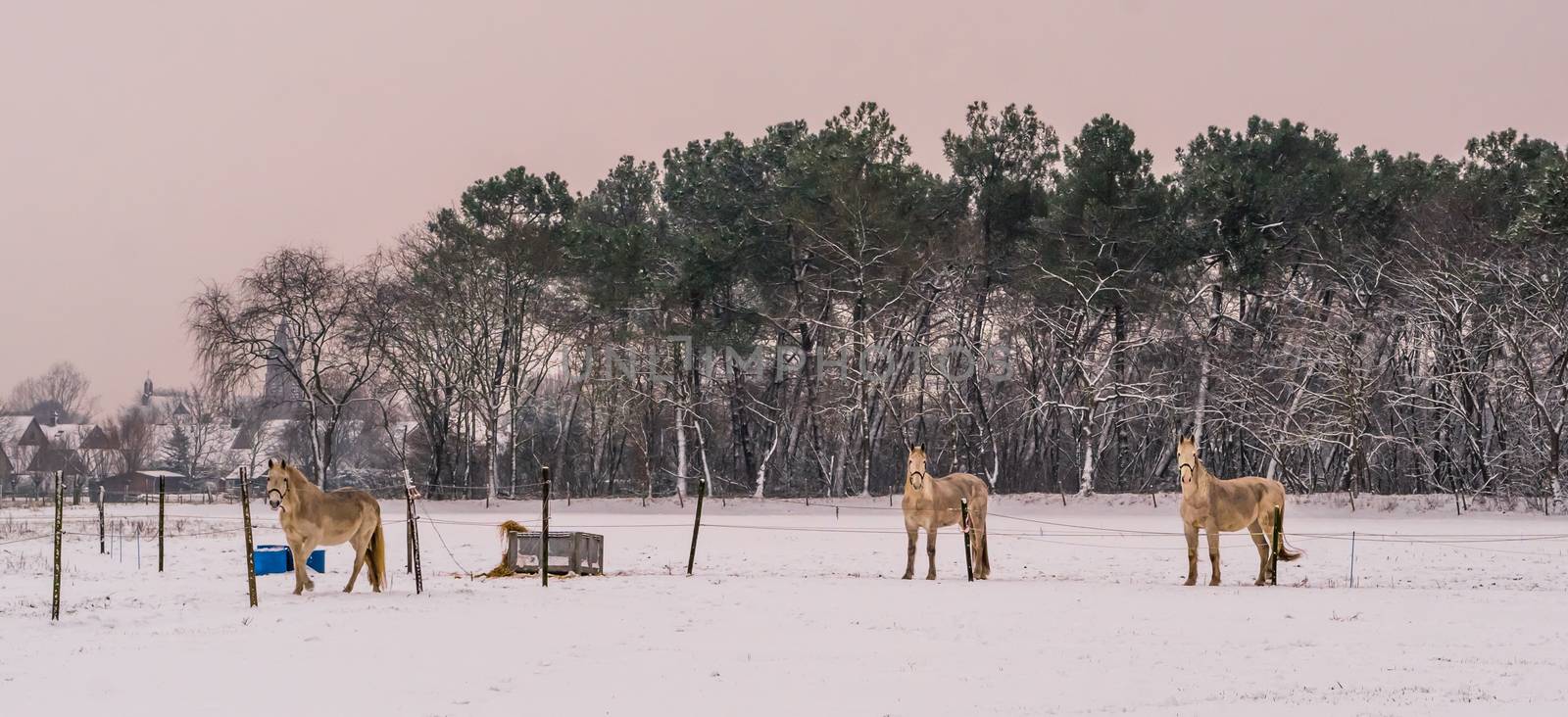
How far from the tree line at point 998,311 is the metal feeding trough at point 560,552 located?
2679 centimetres

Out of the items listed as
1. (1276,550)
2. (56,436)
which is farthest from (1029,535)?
(56,436)

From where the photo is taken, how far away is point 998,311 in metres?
58.2

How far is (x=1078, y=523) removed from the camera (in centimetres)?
3969

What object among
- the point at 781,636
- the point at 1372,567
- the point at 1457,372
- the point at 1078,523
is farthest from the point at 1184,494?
the point at 1457,372

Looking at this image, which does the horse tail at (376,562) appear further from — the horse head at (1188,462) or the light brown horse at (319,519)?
the horse head at (1188,462)

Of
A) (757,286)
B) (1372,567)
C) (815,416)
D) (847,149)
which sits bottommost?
(1372,567)

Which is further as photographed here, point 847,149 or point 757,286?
point 757,286

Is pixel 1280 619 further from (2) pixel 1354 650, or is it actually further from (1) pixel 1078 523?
(1) pixel 1078 523

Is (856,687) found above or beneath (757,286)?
beneath

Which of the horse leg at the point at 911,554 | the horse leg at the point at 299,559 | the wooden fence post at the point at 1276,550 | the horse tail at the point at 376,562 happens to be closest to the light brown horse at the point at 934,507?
the horse leg at the point at 911,554

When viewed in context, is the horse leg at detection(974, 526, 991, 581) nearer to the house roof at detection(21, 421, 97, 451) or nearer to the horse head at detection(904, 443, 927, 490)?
the horse head at detection(904, 443, 927, 490)

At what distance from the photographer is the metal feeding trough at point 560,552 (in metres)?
23.4

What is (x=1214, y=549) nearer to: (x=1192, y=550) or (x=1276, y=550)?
(x=1192, y=550)

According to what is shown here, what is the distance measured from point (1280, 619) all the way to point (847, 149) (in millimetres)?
38018
